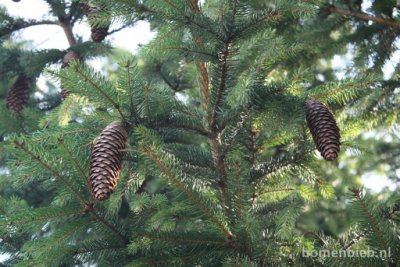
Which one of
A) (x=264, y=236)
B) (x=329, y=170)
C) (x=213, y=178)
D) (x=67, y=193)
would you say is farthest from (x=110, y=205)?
(x=329, y=170)

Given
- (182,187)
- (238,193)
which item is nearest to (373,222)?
(238,193)

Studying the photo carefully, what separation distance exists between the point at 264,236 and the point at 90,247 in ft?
2.63

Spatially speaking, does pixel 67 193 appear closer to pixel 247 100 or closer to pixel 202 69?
pixel 247 100

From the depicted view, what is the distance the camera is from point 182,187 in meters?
1.99

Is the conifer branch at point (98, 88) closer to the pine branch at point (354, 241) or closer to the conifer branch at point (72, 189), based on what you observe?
the conifer branch at point (72, 189)

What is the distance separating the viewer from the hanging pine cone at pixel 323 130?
7.29 feet

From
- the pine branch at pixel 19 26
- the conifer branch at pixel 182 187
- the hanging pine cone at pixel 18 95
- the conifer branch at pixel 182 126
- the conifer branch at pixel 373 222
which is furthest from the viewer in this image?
the pine branch at pixel 19 26

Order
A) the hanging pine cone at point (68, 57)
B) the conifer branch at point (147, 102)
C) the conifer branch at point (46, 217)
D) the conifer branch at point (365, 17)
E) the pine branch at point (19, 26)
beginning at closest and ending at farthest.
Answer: the conifer branch at point (46, 217) → the conifer branch at point (147, 102) → the conifer branch at point (365, 17) → the hanging pine cone at point (68, 57) → the pine branch at point (19, 26)

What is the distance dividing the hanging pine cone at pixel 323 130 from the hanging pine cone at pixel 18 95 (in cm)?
325

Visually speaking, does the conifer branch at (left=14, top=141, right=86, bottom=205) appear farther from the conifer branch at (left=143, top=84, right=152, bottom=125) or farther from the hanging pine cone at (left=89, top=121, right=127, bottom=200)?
the conifer branch at (left=143, top=84, right=152, bottom=125)

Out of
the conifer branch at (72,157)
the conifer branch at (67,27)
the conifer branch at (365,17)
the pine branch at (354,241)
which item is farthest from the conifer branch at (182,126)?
the conifer branch at (67,27)

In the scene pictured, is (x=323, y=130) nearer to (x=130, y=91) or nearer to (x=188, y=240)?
(x=188, y=240)

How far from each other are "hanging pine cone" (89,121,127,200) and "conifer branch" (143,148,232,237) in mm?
261

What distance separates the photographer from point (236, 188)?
2.03 metres
